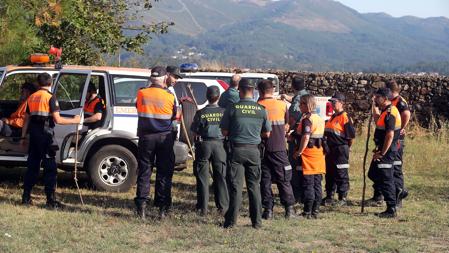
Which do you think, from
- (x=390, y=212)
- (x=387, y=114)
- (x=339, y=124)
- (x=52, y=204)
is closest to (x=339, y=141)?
(x=339, y=124)

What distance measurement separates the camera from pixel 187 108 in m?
10.8

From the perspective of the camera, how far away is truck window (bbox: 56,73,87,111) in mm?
10617

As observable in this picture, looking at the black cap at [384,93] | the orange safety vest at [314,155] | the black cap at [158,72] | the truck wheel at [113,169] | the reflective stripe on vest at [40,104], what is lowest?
the truck wheel at [113,169]

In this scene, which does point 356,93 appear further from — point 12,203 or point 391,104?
point 12,203

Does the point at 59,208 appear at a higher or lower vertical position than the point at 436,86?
lower

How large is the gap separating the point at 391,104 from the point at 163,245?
3571 mm

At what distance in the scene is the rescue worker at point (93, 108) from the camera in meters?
10.2

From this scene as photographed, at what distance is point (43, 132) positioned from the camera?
9211 millimetres

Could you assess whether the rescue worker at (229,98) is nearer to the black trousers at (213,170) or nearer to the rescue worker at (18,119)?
the black trousers at (213,170)

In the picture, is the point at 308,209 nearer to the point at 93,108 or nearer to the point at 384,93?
the point at 384,93

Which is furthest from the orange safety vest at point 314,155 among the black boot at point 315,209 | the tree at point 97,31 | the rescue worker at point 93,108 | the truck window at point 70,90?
the tree at point 97,31

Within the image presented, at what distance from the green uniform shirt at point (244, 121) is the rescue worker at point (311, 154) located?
99 centimetres

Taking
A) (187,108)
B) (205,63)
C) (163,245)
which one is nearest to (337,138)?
(187,108)

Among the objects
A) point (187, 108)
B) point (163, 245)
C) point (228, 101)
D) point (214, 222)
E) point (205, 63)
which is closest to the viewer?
point (163, 245)
